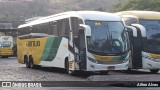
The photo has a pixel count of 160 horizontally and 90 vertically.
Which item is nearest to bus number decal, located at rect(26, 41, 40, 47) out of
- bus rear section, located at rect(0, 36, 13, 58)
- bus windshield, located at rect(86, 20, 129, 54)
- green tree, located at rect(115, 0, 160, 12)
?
bus windshield, located at rect(86, 20, 129, 54)

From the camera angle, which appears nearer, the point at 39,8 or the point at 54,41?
the point at 54,41

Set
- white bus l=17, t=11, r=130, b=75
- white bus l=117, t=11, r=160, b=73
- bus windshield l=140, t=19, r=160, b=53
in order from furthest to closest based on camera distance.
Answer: bus windshield l=140, t=19, r=160, b=53
white bus l=117, t=11, r=160, b=73
white bus l=17, t=11, r=130, b=75

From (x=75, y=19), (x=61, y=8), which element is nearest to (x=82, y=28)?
(x=75, y=19)

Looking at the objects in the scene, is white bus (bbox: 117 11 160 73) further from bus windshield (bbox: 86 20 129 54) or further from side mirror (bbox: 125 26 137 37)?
bus windshield (bbox: 86 20 129 54)

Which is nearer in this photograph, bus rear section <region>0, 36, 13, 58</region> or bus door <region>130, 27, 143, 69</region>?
bus door <region>130, 27, 143, 69</region>

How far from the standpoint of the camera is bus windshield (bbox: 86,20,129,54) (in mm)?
18703

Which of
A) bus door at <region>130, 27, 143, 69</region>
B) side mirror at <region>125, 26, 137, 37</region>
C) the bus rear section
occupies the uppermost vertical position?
side mirror at <region>125, 26, 137, 37</region>

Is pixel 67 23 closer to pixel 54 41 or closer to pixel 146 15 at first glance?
pixel 54 41

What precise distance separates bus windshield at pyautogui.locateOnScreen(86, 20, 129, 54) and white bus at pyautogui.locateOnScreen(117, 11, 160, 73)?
1298mm

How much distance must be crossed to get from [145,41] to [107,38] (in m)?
2.65

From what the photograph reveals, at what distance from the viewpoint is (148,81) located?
15414 millimetres

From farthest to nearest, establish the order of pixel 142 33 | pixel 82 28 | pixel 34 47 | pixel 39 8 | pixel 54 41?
pixel 39 8
pixel 34 47
pixel 54 41
pixel 142 33
pixel 82 28

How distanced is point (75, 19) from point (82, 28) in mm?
1039

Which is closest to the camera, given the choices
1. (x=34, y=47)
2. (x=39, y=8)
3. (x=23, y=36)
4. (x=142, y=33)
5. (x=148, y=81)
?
(x=148, y=81)
